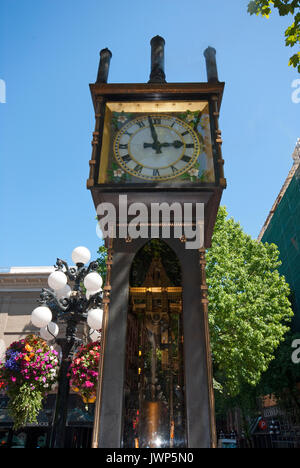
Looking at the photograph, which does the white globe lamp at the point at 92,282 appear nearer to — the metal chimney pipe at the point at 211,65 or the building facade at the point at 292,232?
the metal chimney pipe at the point at 211,65

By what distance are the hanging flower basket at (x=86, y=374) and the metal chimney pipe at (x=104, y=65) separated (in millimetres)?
4485

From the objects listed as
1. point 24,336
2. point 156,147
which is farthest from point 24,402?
point 24,336

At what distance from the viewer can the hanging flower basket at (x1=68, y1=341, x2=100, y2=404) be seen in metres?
5.62

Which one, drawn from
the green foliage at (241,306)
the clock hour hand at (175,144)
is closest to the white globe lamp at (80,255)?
the clock hour hand at (175,144)

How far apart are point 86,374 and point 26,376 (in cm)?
105

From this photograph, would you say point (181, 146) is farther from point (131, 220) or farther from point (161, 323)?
point (161, 323)

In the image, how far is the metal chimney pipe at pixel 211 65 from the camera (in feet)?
16.4

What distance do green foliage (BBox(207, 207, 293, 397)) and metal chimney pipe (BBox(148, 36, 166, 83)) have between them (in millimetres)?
11644

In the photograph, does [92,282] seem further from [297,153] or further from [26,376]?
[297,153]

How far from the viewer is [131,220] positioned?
463 cm

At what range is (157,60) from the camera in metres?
5.75

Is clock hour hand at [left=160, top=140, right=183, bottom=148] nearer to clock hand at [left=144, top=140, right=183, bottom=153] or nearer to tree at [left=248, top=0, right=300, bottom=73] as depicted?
clock hand at [left=144, top=140, right=183, bottom=153]

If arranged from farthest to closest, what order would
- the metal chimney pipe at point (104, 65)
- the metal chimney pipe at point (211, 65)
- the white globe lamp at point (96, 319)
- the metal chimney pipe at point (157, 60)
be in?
the white globe lamp at point (96, 319) < the metal chimney pipe at point (157, 60) < the metal chimney pipe at point (104, 65) < the metal chimney pipe at point (211, 65)

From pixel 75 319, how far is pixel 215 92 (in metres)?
4.78
